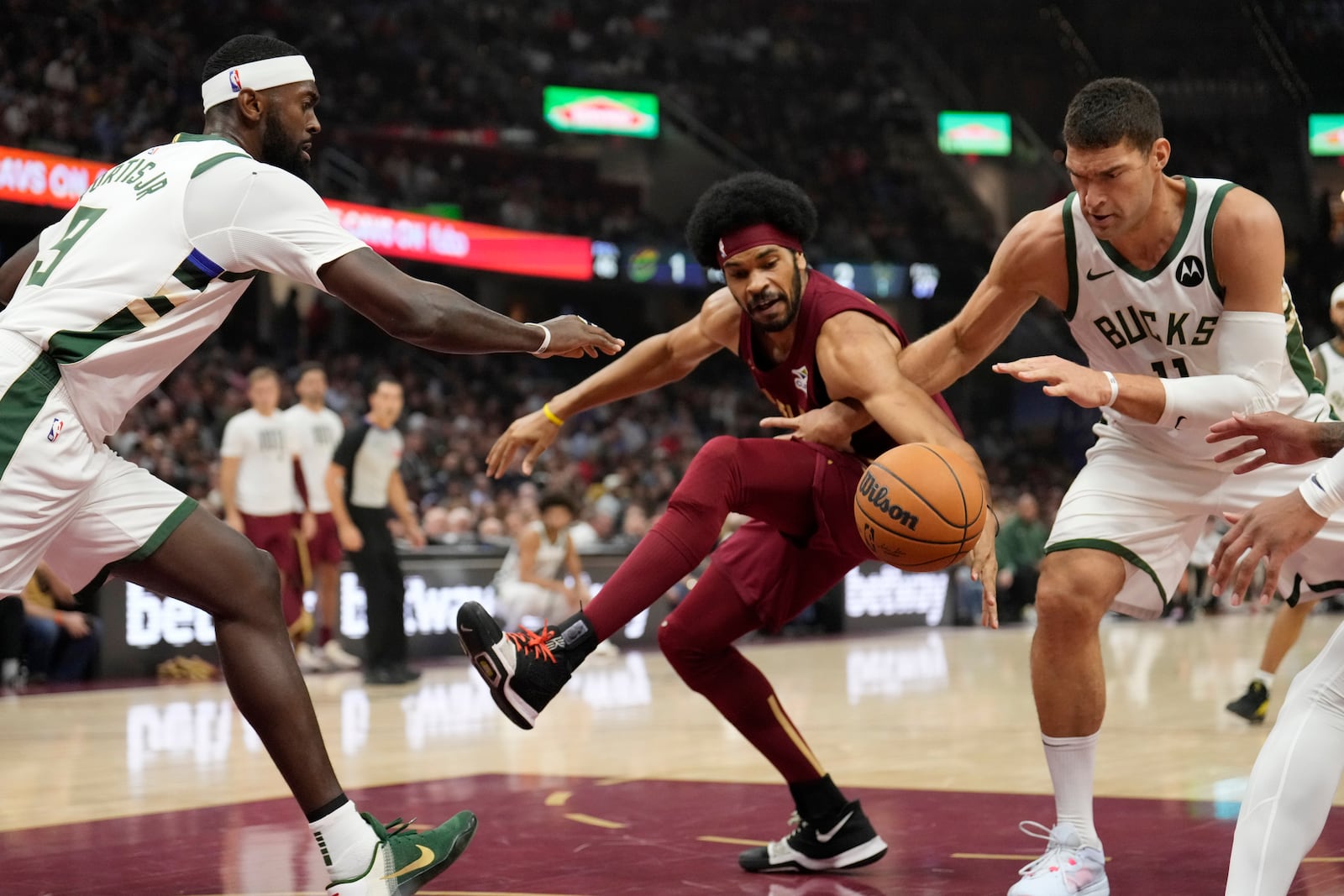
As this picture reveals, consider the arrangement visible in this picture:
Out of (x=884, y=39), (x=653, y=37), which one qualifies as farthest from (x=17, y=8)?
(x=884, y=39)

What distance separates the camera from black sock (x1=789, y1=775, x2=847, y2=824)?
431cm

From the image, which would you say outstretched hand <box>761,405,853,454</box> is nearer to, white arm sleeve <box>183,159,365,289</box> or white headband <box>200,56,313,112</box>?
white arm sleeve <box>183,159,365,289</box>

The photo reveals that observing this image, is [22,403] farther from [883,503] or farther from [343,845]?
[883,503]

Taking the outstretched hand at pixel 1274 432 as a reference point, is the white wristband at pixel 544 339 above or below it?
above

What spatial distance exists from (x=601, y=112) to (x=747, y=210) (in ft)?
72.1

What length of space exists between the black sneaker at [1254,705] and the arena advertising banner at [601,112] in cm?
1980

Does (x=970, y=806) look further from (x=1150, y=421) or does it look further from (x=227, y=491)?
(x=227, y=491)

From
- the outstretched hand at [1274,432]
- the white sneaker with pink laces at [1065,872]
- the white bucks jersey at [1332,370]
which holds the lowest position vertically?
the white sneaker with pink laces at [1065,872]

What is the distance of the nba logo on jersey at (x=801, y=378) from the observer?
4.46m

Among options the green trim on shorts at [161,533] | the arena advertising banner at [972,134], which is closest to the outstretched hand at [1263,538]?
the green trim on shorts at [161,533]

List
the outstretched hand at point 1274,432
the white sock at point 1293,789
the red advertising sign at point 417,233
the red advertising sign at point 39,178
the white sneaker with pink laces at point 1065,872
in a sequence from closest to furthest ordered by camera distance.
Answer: the white sock at point 1293,789 < the outstretched hand at point 1274,432 < the white sneaker with pink laces at point 1065,872 < the red advertising sign at point 39,178 < the red advertising sign at point 417,233

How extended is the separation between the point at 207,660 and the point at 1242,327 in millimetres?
8236

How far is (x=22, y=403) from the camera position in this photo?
323cm

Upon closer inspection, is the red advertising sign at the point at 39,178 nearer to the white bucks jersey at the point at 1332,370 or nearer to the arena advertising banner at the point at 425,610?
the arena advertising banner at the point at 425,610
